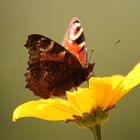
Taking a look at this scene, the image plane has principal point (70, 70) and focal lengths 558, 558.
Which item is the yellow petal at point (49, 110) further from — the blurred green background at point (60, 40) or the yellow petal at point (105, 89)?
the blurred green background at point (60, 40)

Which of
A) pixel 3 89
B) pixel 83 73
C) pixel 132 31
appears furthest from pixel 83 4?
pixel 83 73

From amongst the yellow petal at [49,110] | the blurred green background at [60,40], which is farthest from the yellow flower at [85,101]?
the blurred green background at [60,40]

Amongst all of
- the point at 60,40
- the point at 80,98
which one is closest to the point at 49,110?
the point at 80,98

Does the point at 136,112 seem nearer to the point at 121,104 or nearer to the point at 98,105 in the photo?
the point at 121,104

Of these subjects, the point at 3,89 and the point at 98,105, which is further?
the point at 3,89

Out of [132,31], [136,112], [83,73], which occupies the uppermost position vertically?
[132,31]

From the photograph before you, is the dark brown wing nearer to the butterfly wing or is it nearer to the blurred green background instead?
the butterfly wing

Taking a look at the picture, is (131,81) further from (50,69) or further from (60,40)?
(60,40)

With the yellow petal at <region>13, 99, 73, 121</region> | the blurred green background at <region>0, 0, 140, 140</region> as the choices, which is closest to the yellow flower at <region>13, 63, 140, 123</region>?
the yellow petal at <region>13, 99, 73, 121</region>
